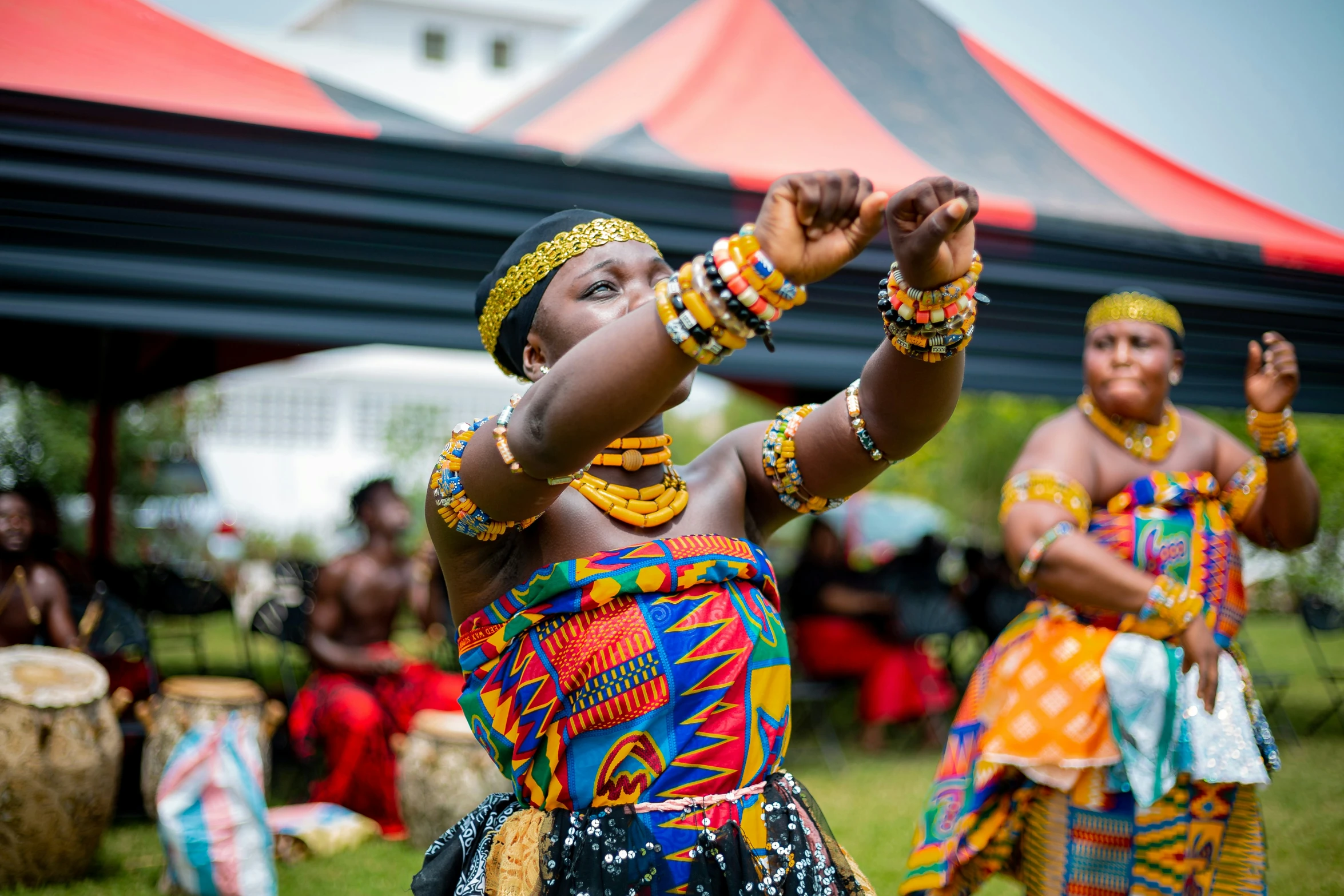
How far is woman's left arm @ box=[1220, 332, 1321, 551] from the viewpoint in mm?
3000

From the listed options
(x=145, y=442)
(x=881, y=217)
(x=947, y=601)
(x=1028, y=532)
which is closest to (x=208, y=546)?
(x=145, y=442)

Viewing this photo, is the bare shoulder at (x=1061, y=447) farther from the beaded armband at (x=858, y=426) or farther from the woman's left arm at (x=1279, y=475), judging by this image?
the beaded armband at (x=858, y=426)

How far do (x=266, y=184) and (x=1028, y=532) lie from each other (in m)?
2.69

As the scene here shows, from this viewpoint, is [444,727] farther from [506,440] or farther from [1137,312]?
[506,440]

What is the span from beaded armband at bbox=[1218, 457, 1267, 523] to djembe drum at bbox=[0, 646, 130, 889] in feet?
14.1

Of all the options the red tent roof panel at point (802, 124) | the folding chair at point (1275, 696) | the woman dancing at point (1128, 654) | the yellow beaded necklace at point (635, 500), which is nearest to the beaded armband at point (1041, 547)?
the woman dancing at point (1128, 654)

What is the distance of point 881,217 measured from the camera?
1.24 m

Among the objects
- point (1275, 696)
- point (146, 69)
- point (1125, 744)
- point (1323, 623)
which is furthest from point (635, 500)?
point (1275, 696)

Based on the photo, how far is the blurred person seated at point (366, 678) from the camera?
5766 mm

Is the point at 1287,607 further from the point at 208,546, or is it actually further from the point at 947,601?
the point at 208,546

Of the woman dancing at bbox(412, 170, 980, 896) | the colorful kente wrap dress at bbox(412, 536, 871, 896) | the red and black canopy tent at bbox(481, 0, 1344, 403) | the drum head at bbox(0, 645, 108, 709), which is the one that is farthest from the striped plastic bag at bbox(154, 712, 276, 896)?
the colorful kente wrap dress at bbox(412, 536, 871, 896)

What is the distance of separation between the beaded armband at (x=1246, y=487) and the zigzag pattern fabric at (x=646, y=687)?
6.88ft

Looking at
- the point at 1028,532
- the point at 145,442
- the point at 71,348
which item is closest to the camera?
the point at 1028,532

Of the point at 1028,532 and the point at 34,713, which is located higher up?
the point at 1028,532
